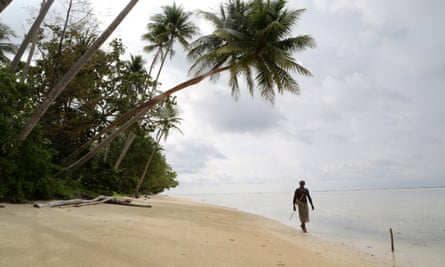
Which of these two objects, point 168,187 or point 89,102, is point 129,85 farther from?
point 168,187

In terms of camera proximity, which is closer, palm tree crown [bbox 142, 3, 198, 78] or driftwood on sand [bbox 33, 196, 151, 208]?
driftwood on sand [bbox 33, 196, 151, 208]

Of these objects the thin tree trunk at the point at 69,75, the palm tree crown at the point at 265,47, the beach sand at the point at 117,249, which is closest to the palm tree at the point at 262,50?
the palm tree crown at the point at 265,47

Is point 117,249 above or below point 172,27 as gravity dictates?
below

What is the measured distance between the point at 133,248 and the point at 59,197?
7603mm

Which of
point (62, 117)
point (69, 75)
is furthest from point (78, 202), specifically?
point (62, 117)

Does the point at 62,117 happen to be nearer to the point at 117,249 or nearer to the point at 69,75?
the point at 69,75

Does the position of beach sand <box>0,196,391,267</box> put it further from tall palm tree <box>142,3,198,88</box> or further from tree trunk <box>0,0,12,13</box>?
tall palm tree <box>142,3,198,88</box>

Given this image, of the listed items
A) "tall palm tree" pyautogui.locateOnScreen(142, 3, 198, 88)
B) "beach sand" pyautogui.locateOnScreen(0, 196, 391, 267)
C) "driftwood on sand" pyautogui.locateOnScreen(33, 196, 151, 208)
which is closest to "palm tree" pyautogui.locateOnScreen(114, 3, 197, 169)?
"tall palm tree" pyautogui.locateOnScreen(142, 3, 198, 88)

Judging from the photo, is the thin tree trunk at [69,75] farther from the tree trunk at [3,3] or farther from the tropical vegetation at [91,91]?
the tree trunk at [3,3]

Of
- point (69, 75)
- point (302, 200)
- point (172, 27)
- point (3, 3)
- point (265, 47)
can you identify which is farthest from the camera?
point (172, 27)

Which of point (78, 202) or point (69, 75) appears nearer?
point (69, 75)

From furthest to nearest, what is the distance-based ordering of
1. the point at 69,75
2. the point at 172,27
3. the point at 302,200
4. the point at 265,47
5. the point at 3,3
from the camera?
the point at 172,27 < the point at 265,47 < the point at 302,200 < the point at 69,75 < the point at 3,3

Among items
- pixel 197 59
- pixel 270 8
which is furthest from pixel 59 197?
pixel 270 8

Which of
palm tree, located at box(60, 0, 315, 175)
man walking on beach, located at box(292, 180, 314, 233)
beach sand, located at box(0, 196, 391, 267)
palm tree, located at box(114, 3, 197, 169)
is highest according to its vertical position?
palm tree, located at box(114, 3, 197, 169)
